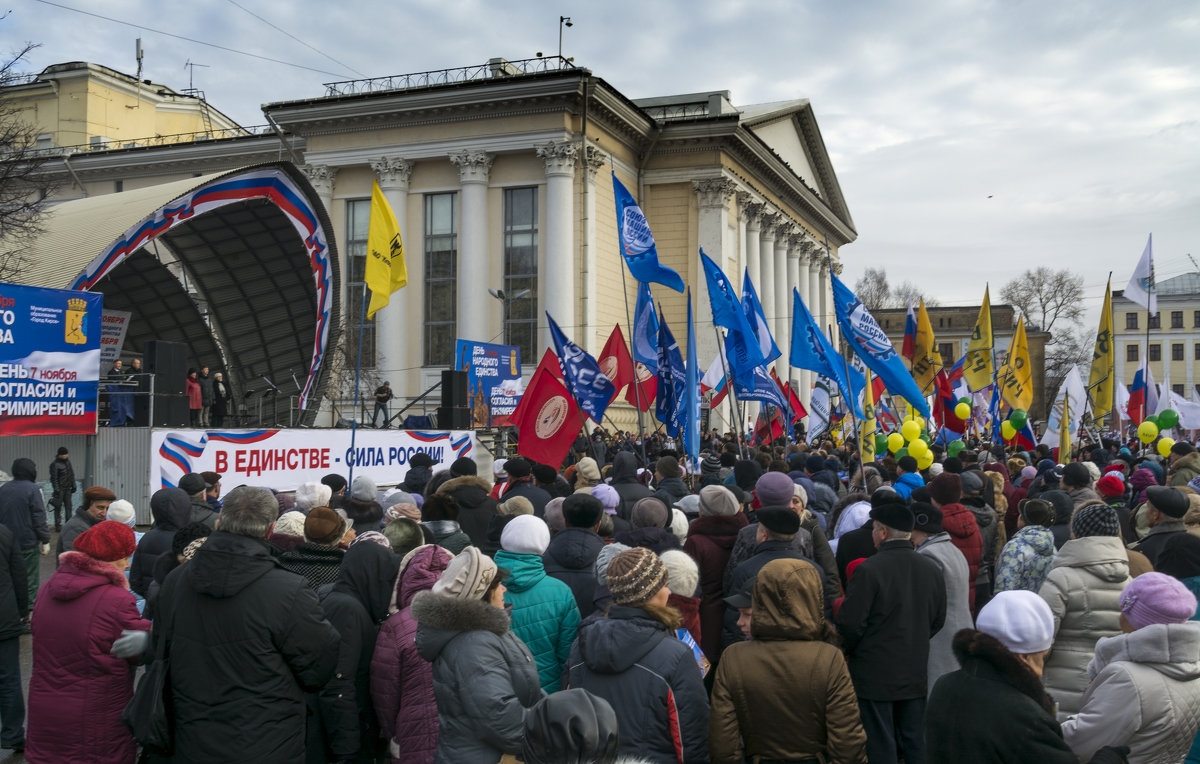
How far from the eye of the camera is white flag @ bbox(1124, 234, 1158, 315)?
16.9 metres

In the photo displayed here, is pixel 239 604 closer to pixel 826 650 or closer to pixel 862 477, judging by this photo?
pixel 826 650

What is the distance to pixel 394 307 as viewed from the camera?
1415 inches

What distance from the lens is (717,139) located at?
38.9 meters

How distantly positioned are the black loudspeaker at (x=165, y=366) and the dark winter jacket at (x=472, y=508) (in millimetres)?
8404

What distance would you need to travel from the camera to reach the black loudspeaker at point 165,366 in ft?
45.1

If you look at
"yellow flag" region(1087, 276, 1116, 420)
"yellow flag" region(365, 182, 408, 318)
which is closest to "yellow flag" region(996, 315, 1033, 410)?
"yellow flag" region(1087, 276, 1116, 420)

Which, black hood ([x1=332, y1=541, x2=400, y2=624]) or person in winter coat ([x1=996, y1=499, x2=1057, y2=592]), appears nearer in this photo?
black hood ([x1=332, y1=541, x2=400, y2=624])

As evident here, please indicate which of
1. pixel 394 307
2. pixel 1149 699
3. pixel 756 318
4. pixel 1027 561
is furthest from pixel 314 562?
pixel 394 307

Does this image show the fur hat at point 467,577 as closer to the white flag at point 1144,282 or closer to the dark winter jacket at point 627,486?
the dark winter jacket at point 627,486

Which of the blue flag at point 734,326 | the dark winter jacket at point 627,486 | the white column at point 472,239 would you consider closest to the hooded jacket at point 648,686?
the dark winter jacket at point 627,486

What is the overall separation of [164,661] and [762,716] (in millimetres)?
2471

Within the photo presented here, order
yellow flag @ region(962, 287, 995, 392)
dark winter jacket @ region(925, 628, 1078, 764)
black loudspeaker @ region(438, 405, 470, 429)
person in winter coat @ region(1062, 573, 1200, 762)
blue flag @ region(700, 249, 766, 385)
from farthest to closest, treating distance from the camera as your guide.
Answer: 1. black loudspeaker @ region(438, 405, 470, 429)
2. yellow flag @ region(962, 287, 995, 392)
3. blue flag @ region(700, 249, 766, 385)
4. person in winter coat @ region(1062, 573, 1200, 762)
5. dark winter jacket @ region(925, 628, 1078, 764)

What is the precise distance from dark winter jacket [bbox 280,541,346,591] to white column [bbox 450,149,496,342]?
100ft

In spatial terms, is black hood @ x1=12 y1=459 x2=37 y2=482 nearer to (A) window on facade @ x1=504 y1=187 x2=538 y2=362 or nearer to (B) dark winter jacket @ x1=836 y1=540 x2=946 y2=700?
(B) dark winter jacket @ x1=836 y1=540 x2=946 y2=700
